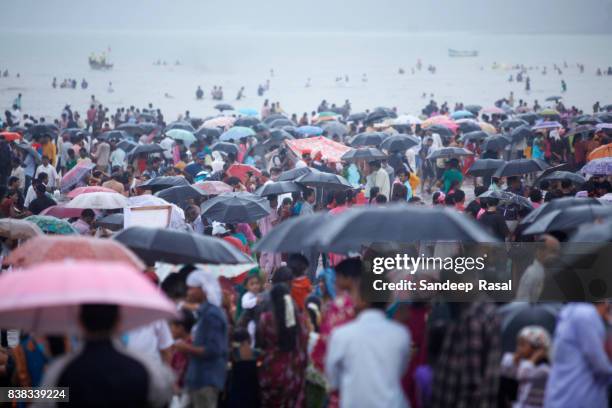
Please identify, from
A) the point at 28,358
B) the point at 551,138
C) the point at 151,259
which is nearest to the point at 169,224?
the point at 151,259

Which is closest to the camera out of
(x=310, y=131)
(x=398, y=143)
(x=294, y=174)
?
(x=294, y=174)

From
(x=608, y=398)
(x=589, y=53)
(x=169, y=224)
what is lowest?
(x=608, y=398)

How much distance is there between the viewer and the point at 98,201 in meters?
10.6

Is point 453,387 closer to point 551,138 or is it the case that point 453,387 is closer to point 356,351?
point 356,351

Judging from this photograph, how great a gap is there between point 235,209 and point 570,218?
13.5 ft

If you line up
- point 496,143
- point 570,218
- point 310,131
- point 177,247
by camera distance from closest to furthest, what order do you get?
point 177,247 → point 570,218 → point 496,143 → point 310,131

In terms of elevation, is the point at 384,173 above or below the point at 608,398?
above

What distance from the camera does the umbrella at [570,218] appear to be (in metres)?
7.42

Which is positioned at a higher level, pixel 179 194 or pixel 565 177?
pixel 565 177

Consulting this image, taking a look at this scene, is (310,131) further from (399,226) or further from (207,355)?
(399,226)

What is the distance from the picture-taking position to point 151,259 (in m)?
7.18

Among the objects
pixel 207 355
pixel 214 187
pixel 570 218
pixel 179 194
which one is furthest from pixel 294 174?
pixel 207 355

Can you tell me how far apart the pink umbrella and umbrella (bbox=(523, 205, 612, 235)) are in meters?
3.82

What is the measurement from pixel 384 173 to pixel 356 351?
932 cm
